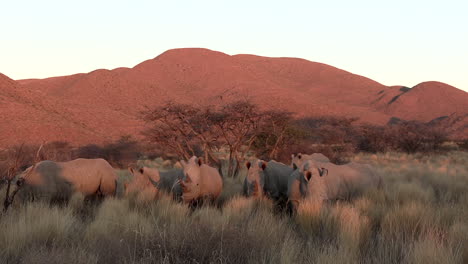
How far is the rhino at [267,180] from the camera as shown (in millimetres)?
8480

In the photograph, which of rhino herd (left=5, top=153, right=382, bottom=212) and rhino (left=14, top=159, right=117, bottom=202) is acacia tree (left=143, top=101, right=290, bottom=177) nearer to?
rhino herd (left=5, top=153, right=382, bottom=212)

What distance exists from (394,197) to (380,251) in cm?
471

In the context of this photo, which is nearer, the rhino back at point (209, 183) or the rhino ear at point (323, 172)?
the rhino ear at point (323, 172)

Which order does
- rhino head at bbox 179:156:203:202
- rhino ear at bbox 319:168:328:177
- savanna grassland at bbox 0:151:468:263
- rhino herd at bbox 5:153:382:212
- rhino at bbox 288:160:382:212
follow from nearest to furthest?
1. savanna grassland at bbox 0:151:468:263
2. rhino at bbox 288:160:382:212
3. rhino ear at bbox 319:168:328:177
4. rhino herd at bbox 5:153:382:212
5. rhino head at bbox 179:156:203:202

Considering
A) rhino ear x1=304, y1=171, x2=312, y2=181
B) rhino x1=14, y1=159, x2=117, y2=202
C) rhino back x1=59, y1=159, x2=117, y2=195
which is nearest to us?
rhino ear x1=304, y1=171, x2=312, y2=181

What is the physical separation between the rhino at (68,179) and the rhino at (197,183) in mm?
2138

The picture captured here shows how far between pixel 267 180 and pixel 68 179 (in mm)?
4288

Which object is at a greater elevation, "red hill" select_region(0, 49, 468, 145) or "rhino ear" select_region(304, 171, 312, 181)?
"red hill" select_region(0, 49, 468, 145)

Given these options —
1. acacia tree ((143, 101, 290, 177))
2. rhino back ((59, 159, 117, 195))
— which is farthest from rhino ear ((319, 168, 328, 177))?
acacia tree ((143, 101, 290, 177))

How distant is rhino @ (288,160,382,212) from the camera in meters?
7.16

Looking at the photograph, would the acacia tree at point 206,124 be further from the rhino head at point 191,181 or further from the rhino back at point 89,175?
the rhino head at point 191,181

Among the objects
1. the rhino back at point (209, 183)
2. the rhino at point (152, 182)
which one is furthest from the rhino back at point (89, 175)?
the rhino back at point (209, 183)

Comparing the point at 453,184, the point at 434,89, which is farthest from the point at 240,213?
the point at 434,89

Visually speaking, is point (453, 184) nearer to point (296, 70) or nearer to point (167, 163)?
point (167, 163)
